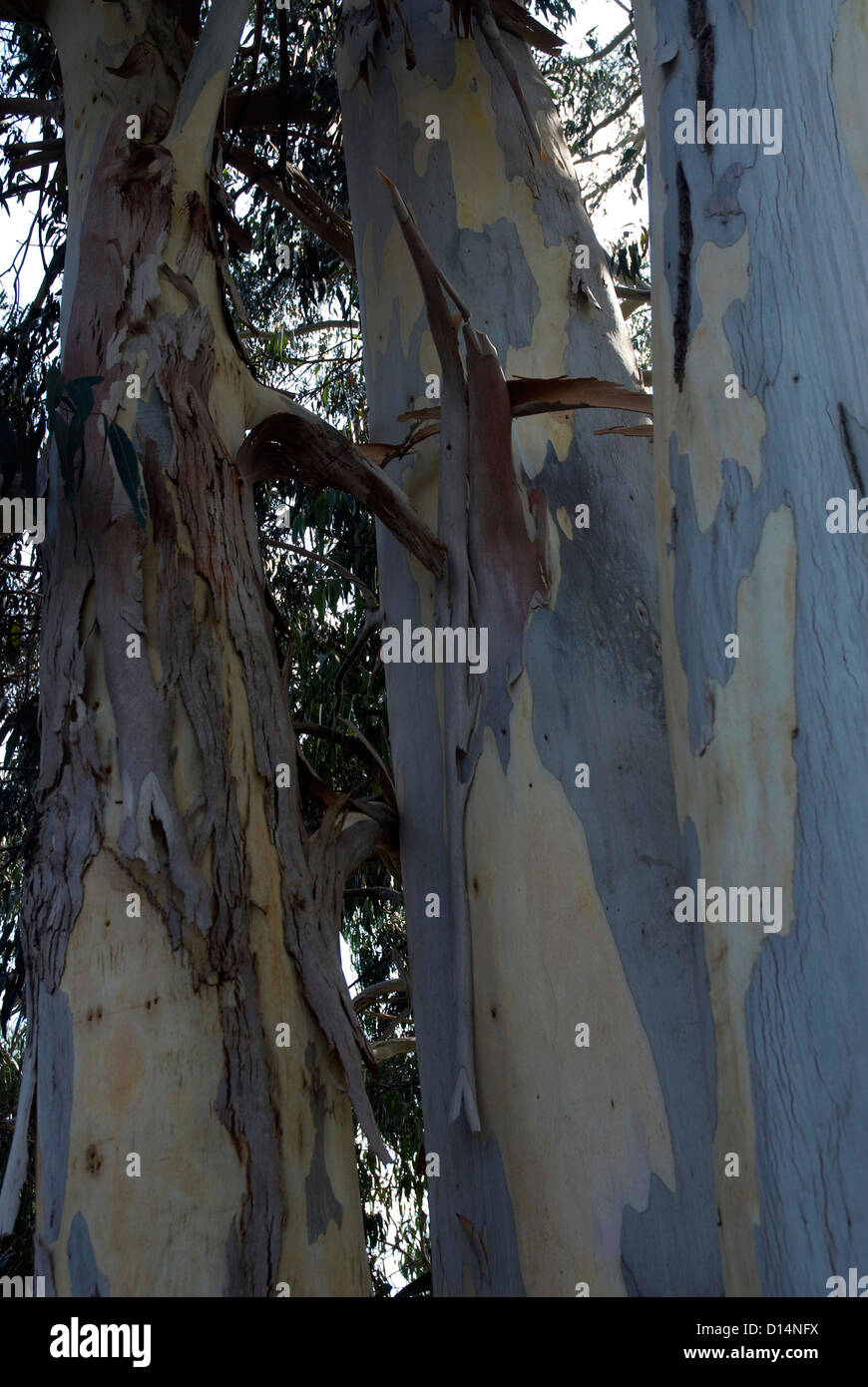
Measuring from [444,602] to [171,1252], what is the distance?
0.94m

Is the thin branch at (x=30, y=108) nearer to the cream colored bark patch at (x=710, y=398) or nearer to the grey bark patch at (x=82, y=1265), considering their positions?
the cream colored bark patch at (x=710, y=398)

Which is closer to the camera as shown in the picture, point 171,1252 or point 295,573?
point 171,1252

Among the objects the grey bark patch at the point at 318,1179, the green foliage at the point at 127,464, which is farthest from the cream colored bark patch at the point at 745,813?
the green foliage at the point at 127,464

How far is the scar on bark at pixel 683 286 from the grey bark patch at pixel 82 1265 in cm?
115

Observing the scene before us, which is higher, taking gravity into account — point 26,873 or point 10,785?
point 10,785

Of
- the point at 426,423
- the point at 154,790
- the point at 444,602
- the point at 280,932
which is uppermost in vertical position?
the point at 426,423

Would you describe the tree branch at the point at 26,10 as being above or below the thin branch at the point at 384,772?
above

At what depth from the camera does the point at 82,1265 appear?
4.52 feet

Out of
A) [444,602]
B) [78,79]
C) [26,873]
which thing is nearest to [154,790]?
[26,873]

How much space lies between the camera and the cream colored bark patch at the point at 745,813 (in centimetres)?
99

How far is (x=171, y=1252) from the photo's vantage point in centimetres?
138

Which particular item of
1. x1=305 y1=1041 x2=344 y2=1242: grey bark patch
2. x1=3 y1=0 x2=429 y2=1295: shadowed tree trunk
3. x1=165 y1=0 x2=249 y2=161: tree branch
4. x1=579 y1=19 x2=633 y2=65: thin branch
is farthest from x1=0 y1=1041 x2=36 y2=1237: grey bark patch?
x1=579 y1=19 x2=633 y2=65: thin branch

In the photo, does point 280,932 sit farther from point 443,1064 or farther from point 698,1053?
point 698,1053

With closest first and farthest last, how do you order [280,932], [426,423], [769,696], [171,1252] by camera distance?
1. [769,696]
2. [171,1252]
3. [280,932]
4. [426,423]
